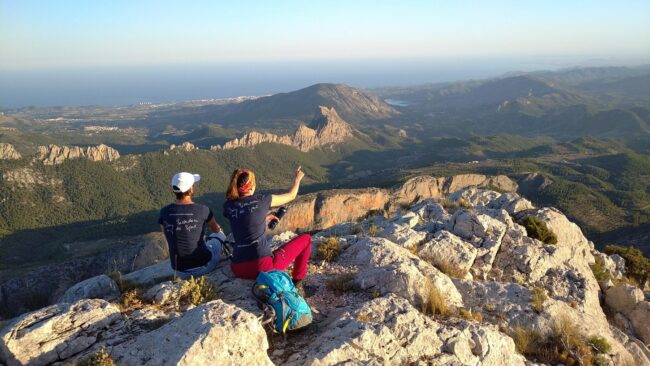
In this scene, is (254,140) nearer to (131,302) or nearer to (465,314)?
(131,302)

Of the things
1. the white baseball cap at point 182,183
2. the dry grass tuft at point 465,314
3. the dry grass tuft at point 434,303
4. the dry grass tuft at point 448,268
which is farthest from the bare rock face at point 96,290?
the dry grass tuft at point 448,268

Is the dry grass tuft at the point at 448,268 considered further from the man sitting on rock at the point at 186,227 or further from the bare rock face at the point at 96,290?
the bare rock face at the point at 96,290

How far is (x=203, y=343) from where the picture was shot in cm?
562

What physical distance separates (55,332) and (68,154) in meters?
147

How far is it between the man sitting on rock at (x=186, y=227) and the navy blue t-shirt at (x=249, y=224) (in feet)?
2.99

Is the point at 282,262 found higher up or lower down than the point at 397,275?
higher up

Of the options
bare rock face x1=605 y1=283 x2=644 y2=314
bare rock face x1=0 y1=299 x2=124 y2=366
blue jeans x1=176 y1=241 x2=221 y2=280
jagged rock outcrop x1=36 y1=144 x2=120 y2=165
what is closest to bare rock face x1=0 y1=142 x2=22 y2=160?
jagged rock outcrop x1=36 y1=144 x2=120 y2=165

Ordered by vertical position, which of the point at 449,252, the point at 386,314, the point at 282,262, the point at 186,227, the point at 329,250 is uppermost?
the point at 186,227

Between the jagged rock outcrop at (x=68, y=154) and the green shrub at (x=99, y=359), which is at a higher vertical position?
the green shrub at (x=99, y=359)

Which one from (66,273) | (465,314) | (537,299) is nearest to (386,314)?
(465,314)

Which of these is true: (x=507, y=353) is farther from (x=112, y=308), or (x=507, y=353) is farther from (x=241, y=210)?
(x=112, y=308)

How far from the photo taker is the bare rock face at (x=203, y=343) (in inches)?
219

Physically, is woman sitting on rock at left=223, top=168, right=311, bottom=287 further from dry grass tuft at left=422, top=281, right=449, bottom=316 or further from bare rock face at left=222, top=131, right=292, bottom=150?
bare rock face at left=222, top=131, right=292, bottom=150

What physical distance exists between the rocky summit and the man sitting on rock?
1.98ft
